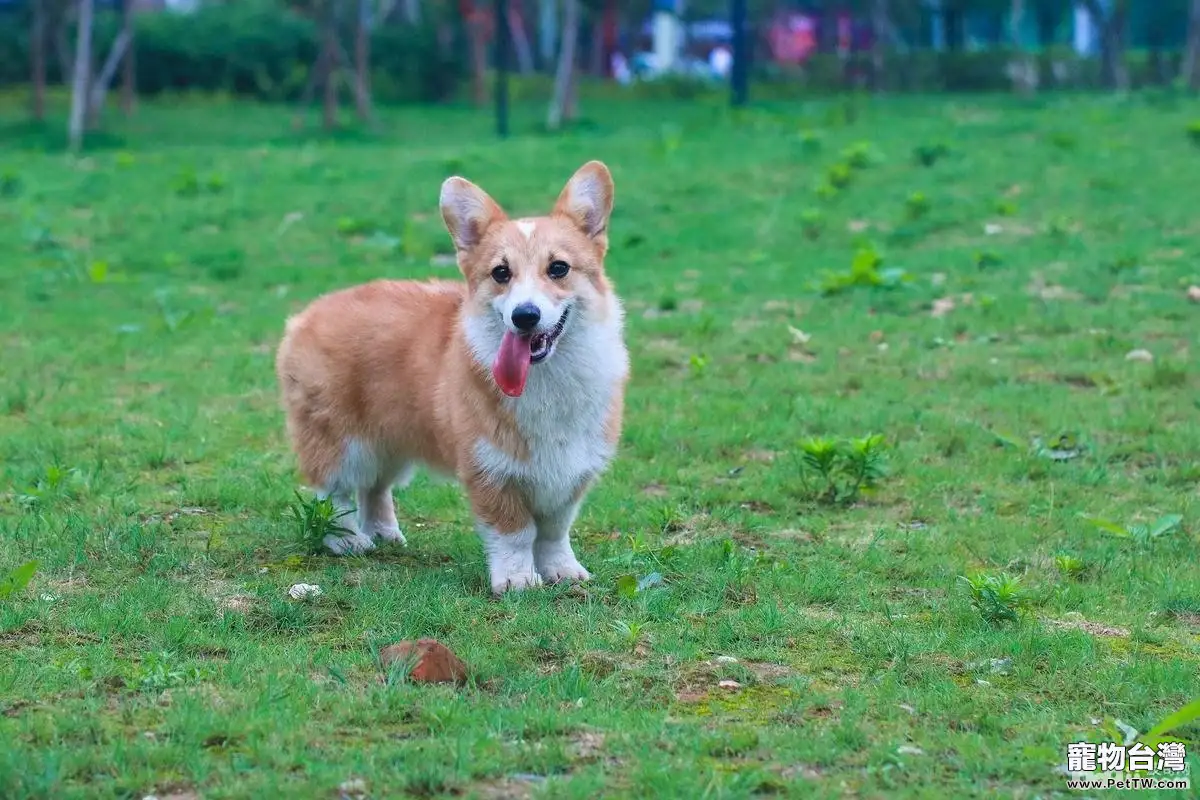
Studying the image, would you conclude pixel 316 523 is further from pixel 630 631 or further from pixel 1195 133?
pixel 1195 133

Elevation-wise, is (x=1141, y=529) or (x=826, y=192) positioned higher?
(x=826, y=192)

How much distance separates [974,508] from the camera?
6.58m

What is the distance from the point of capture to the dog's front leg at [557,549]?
18.4ft

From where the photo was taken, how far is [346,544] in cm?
599

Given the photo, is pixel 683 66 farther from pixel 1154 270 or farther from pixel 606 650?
pixel 606 650

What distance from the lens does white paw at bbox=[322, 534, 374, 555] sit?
5.97 meters

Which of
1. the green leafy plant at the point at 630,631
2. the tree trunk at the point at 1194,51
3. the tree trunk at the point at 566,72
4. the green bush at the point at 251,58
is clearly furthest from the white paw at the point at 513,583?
the green bush at the point at 251,58

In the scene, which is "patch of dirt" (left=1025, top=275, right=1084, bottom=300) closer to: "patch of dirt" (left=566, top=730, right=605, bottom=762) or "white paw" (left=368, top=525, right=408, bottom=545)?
"white paw" (left=368, top=525, right=408, bottom=545)

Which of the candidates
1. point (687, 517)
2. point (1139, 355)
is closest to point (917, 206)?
point (1139, 355)

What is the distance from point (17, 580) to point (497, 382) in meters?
1.64

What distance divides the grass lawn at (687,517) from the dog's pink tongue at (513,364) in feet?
2.38

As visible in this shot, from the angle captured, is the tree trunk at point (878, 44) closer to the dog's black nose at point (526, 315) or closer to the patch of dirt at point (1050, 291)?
the patch of dirt at point (1050, 291)

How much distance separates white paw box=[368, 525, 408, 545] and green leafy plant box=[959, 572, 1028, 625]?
7.15 feet

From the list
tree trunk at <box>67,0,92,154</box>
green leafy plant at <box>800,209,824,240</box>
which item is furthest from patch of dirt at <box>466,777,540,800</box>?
tree trunk at <box>67,0,92,154</box>
